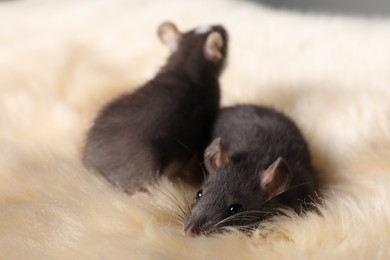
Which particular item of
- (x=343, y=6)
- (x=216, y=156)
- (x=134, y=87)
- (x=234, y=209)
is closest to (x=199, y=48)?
(x=134, y=87)

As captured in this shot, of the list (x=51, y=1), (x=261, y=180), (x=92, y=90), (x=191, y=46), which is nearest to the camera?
(x=261, y=180)

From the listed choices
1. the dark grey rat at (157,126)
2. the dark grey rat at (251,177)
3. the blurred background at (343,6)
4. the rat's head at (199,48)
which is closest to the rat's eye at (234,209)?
the dark grey rat at (251,177)

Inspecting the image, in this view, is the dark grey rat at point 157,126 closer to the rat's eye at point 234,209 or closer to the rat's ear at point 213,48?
the rat's ear at point 213,48

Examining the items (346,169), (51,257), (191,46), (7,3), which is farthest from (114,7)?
(51,257)

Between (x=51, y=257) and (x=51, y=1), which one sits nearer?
(x=51, y=257)

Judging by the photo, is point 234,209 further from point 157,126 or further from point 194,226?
point 157,126

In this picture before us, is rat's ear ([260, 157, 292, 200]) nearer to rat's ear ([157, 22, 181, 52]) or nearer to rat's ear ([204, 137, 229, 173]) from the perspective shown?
rat's ear ([204, 137, 229, 173])

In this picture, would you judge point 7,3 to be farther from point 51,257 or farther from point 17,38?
point 51,257

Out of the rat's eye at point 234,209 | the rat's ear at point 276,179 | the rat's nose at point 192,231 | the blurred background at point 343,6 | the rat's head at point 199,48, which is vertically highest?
the blurred background at point 343,6
